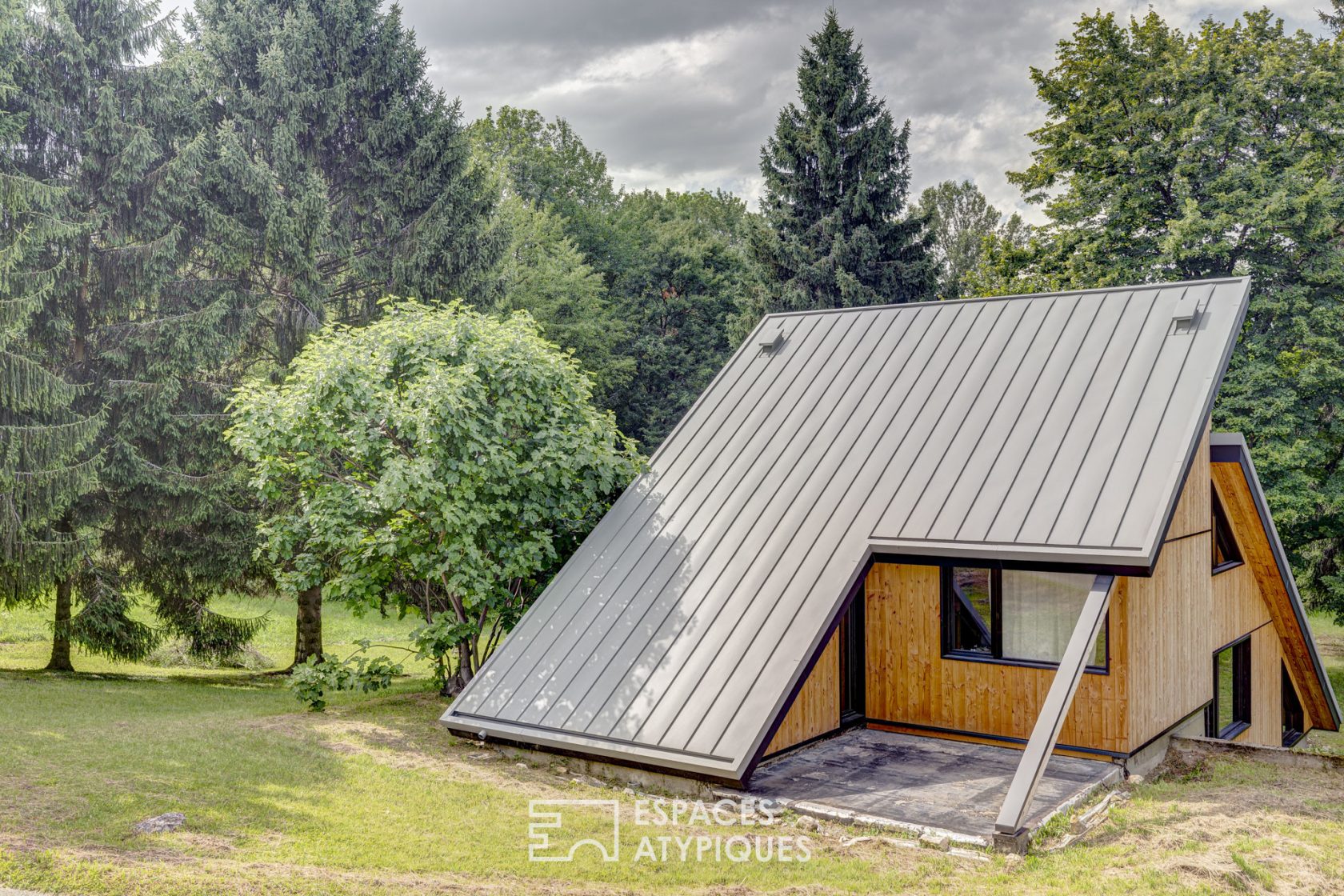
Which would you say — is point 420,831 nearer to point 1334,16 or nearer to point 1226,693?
point 1226,693

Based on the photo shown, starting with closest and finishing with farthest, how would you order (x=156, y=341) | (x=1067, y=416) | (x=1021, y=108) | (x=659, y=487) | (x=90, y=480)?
(x=1067, y=416) < (x=659, y=487) < (x=90, y=480) < (x=156, y=341) < (x=1021, y=108)

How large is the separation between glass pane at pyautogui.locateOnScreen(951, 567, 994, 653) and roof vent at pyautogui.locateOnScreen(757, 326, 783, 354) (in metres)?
4.68

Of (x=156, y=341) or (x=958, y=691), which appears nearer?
(x=958, y=691)

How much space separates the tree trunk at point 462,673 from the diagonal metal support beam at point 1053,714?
6960mm

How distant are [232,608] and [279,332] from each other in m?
13.5

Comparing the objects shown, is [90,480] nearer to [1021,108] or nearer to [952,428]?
[952,428]

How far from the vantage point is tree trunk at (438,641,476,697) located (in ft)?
40.3

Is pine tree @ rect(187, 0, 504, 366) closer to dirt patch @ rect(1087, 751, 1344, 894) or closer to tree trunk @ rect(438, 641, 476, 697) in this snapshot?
tree trunk @ rect(438, 641, 476, 697)

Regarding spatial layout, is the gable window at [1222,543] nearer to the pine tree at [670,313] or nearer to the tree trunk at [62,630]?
the tree trunk at [62,630]

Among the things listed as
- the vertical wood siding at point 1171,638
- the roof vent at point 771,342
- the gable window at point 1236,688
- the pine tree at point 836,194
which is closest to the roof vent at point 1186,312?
the vertical wood siding at point 1171,638

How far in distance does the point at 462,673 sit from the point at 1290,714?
1301 cm

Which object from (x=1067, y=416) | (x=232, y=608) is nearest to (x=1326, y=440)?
(x=1067, y=416)

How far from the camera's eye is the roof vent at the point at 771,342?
1364cm

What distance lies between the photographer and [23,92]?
1638 centimetres
